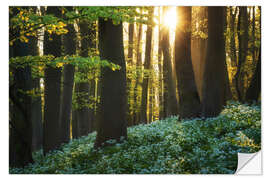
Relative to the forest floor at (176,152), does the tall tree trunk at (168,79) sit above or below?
above

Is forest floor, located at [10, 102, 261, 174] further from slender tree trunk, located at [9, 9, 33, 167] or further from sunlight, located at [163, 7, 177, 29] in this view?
sunlight, located at [163, 7, 177, 29]

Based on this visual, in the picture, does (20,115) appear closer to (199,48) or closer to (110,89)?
(110,89)

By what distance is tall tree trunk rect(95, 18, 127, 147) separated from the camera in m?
6.79

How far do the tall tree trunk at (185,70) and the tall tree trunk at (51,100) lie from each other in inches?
149

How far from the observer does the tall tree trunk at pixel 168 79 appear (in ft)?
37.1

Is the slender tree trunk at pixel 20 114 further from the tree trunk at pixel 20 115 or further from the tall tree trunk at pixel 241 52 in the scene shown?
the tall tree trunk at pixel 241 52

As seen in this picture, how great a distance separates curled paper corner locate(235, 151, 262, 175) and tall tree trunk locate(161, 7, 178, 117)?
5.39m

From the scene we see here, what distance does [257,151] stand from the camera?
564cm

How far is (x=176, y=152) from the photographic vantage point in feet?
19.2

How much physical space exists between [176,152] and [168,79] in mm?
6193

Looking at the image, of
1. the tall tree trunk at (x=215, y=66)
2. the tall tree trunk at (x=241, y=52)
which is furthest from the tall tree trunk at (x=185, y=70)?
the tall tree trunk at (x=241, y=52)
